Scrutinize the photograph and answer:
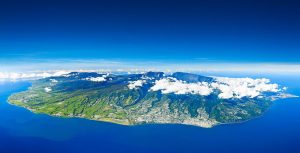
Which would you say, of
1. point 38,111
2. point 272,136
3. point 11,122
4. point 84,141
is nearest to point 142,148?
point 84,141

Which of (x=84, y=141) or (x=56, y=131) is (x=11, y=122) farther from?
(x=84, y=141)

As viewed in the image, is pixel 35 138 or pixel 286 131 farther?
pixel 286 131

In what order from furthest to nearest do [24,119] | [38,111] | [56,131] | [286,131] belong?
[38,111]
[24,119]
[286,131]
[56,131]

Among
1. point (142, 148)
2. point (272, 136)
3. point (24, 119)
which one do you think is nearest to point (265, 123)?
point (272, 136)

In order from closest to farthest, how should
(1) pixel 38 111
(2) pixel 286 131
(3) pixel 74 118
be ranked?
(2) pixel 286 131
(3) pixel 74 118
(1) pixel 38 111

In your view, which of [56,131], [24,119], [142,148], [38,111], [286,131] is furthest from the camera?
[38,111]

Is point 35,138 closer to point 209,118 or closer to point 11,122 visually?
point 11,122
